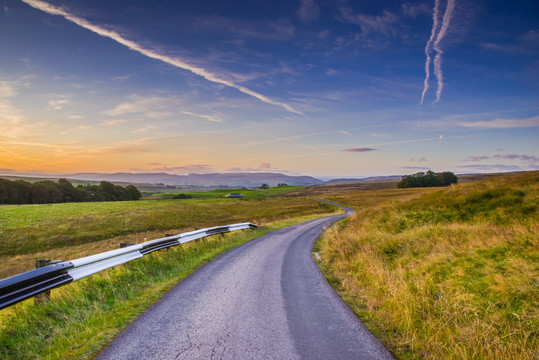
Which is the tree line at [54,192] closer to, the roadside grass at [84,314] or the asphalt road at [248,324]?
the roadside grass at [84,314]

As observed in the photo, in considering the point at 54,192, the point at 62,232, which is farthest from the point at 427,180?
the point at 54,192

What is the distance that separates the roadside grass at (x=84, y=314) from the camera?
14.9 feet

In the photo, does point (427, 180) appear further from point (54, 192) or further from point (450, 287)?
point (54, 192)

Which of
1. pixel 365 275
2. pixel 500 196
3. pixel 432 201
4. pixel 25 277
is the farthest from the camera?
pixel 432 201

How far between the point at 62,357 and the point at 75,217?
40033 millimetres

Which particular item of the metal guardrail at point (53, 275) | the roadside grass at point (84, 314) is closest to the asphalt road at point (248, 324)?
the roadside grass at point (84, 314)

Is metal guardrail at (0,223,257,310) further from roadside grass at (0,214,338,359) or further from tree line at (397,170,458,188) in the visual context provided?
tree line at (397,170,458,188)

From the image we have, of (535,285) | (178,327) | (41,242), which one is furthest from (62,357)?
(41,242)

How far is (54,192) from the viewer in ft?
246

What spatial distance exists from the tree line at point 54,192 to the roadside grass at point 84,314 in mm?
76377

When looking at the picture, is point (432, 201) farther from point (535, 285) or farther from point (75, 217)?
point (75, 217)

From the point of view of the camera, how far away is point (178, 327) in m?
5.21

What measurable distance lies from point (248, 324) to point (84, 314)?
3.45m

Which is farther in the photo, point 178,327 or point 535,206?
point 535,206
